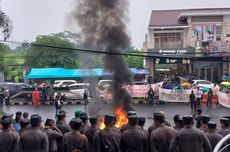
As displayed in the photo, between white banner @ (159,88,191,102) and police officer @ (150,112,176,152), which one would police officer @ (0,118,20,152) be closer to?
police officer @ (150,112,176,152)

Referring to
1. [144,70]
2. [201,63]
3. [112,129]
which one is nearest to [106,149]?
[112,129]

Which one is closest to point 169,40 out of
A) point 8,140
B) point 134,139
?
point 134,139

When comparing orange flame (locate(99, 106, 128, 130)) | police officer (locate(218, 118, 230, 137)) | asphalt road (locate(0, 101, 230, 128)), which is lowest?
asphalt road (locate(0, 101, 230, 128))

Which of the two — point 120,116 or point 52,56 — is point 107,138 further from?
point 52,56

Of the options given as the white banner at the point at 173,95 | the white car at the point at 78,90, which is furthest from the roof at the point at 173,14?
the white banner at the point at 173,95

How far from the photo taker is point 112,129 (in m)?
8.62

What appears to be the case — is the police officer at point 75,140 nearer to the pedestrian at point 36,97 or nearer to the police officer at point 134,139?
the police officer at point 134,139

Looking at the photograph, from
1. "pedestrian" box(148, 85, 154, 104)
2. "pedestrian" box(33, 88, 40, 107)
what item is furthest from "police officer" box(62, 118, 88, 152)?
"pedestrian" box(33, 88, 40, 107)

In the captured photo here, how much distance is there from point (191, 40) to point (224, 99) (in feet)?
52.7

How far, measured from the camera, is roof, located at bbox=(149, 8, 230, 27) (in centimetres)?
4278

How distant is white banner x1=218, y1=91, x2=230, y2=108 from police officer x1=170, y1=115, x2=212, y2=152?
19760mm

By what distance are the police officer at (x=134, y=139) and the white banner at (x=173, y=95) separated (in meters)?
21.6

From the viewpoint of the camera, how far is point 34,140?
27.2 ft

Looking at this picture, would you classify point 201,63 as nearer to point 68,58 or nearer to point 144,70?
point 144,70
